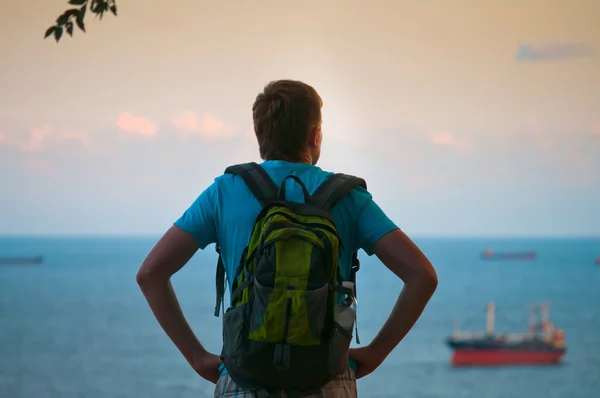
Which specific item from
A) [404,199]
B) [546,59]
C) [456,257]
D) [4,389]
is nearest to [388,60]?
[404,199]

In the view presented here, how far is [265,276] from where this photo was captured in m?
1.48

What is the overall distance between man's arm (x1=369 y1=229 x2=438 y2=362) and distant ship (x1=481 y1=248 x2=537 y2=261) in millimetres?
11893

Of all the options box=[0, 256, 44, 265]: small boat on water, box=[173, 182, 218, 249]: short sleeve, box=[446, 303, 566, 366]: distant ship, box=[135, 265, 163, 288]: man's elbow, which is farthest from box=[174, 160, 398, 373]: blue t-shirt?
box=[446, 303, 566, 366]: distant ship

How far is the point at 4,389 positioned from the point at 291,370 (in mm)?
11041

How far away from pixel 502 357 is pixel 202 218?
12.8 metres

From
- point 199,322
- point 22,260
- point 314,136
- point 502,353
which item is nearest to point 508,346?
point 502,353

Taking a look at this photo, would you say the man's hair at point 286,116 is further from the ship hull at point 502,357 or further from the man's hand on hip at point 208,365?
the ship hull at point 502,357

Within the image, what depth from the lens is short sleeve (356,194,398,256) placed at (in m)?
1.61

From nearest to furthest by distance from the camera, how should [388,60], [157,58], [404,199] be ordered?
[157,58], [388,60], [404,199]

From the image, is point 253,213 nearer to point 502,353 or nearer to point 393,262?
point 393,262

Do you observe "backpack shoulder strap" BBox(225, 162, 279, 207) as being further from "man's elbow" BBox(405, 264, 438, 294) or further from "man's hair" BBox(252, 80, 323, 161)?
"man's elbow" BBox(405, 264, 438, 294)

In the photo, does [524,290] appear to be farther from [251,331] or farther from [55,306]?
[251,331]

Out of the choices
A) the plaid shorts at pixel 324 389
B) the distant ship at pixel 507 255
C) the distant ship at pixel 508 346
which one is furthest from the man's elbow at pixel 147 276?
→ the distant ship at pixel 508 346

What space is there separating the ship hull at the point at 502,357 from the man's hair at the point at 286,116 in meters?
12.3
